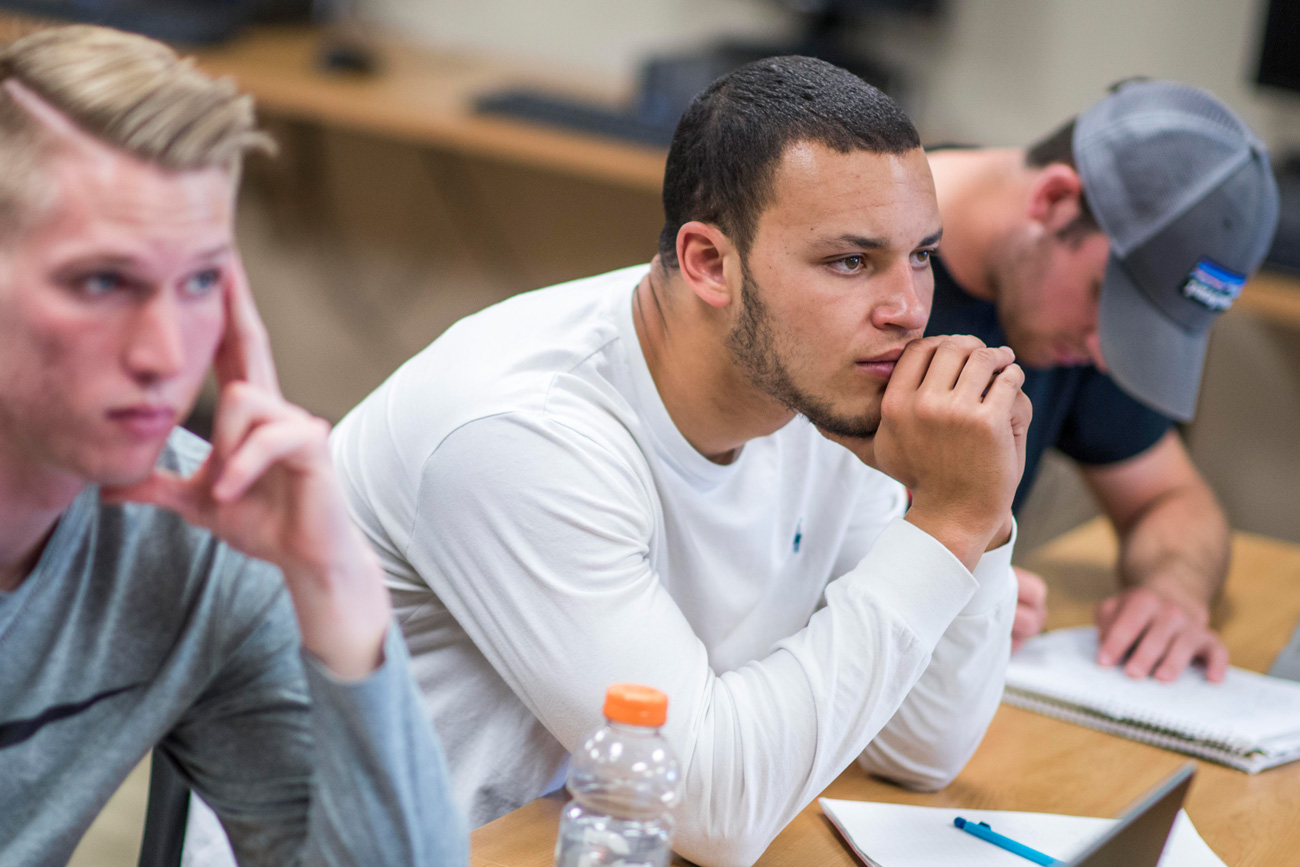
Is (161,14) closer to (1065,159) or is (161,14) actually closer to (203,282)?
(1065,159)

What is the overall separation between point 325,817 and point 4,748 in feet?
0.66

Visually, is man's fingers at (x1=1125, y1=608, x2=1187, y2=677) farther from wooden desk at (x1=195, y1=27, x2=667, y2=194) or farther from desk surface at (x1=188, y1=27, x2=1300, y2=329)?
wooden desk at (x1=195, y1=27, x2=667, y2=194)

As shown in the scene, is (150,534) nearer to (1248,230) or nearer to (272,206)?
(1248,230)

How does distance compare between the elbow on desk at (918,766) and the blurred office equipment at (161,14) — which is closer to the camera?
the elbow on desk at (918,766)

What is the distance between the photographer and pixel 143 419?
731mm

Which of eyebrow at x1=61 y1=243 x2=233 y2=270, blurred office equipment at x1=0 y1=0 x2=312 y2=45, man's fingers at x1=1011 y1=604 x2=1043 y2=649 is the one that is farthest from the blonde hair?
blurred office equipment at x1=0 y1=0 x2=312 y2=45

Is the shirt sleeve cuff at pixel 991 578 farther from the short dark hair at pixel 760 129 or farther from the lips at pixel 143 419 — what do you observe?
the lips at pixel 143 419

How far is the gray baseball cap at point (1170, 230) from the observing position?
147 centimetres

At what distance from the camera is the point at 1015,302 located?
5.28ft

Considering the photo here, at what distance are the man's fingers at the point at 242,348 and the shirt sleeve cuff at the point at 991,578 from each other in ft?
2.18

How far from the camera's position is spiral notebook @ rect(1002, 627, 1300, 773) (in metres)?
1.35

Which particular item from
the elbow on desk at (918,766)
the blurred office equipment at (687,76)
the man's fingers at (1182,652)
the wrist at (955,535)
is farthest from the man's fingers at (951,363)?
the blurred office equipment at (687,76)

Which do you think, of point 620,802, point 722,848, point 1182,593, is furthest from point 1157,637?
point 620,802

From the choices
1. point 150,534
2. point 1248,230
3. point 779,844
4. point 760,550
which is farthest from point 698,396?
point 1248,230
